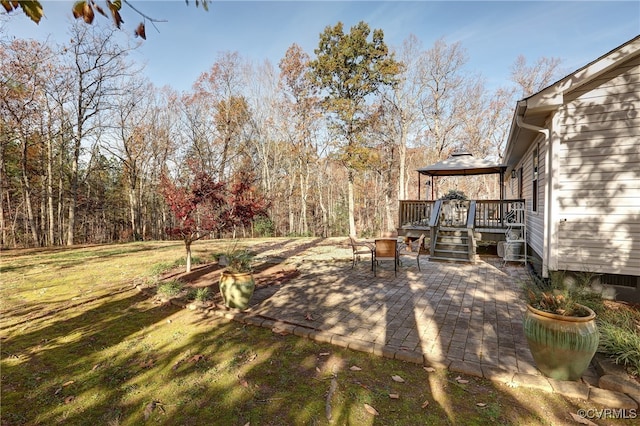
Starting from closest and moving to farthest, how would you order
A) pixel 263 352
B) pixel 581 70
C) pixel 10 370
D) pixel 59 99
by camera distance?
pixel 10 370 → pixel 263 352 → pixel 581 70 → pixel 59 99

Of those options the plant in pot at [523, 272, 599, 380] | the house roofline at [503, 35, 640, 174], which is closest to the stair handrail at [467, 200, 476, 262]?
the house roofline at [503, 35, 640, 174]

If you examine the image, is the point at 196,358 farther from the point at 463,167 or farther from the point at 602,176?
the point at 463,167

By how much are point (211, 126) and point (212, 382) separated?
74.1ft

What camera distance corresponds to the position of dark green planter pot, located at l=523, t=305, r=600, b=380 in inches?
104

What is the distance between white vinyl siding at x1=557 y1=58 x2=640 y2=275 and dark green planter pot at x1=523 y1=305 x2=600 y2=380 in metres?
3.35

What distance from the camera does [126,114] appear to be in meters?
20.9

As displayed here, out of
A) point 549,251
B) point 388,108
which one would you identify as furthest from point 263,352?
point 388,108

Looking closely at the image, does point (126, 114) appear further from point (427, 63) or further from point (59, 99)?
point (427, 63)

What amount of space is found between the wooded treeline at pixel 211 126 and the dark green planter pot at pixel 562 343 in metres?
13.3

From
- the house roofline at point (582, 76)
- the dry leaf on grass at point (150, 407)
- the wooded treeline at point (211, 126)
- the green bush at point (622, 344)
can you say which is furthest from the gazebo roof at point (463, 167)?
the dry leaf on grass at point (150, 407)

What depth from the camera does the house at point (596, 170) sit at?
4902 millimetres

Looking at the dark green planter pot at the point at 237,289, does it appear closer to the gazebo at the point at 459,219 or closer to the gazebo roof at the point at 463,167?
the gazebo at the point at 459,219

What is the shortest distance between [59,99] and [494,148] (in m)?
28.9

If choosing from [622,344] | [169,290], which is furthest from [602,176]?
[169,290]
